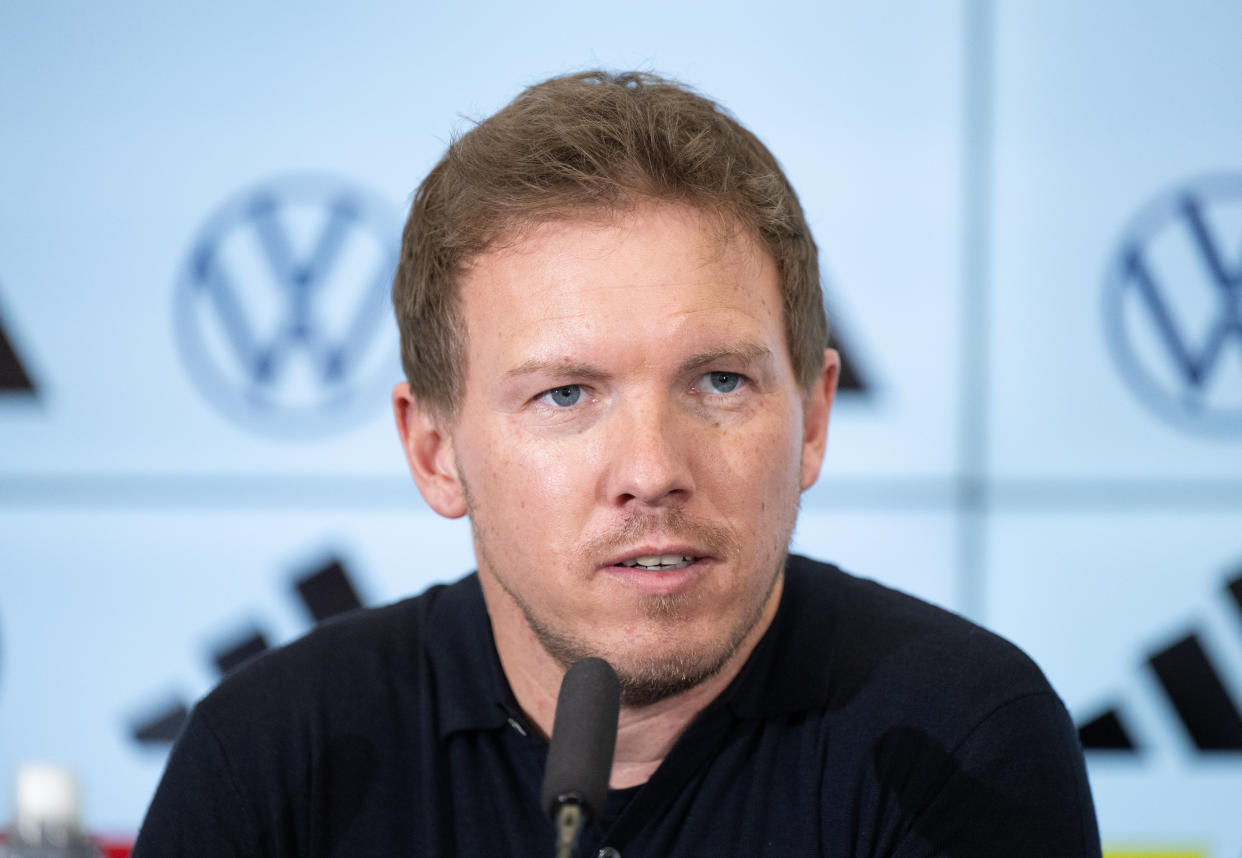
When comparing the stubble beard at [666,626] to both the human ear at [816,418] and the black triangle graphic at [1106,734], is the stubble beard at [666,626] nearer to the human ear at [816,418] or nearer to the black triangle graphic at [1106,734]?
the human ear at [816,418]

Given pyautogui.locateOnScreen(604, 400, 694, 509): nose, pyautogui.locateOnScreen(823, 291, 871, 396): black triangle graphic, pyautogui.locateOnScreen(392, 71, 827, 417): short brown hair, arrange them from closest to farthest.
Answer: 1. pyautogui.locateOnScreen(604, 400, 694, 509): nose
2. pyautogui.locateOnScreen(392, 71, 827, 417): short brown hair
3. pyautogui.locateOnScreen(823, 291, 871, 396): black triangle graphic

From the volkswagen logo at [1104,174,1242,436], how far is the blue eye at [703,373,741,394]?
146 centimetres

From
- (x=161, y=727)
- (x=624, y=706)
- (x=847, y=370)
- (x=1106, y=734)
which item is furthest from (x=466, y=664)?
(x=1106, y=734)

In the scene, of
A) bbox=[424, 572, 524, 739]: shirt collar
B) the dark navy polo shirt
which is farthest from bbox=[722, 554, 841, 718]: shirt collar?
bbox=[424, 572, 524, 739]: shirt collar

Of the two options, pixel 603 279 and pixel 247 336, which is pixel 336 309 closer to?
pixel 247 336

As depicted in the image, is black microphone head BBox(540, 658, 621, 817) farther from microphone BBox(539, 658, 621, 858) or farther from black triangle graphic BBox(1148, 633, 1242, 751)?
black triangle graphic BBox(1148, 633, 1242, 751)

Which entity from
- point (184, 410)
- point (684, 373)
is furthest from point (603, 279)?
point (184, 410)

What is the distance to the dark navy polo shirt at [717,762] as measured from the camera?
1.21 metres

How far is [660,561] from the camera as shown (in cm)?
118

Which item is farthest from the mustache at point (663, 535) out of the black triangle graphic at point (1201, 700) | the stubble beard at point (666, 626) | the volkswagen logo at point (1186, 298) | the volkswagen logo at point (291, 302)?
the black triangle graphic at point (1201, 700)

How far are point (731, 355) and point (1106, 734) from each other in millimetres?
1659

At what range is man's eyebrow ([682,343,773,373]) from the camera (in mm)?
1191

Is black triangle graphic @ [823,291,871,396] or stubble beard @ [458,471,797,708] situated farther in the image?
black triangle graphic @ [823,291,871,396]

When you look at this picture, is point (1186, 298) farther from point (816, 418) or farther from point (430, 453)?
point (430, 453)
